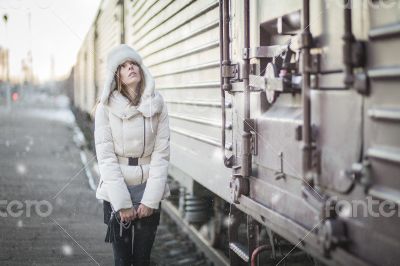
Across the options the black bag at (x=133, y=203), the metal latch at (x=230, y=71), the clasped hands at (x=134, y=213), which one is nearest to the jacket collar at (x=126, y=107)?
the black bag at (x=133, y=203)

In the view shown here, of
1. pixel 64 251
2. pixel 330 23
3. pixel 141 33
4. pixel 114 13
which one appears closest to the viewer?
pixel 330 23

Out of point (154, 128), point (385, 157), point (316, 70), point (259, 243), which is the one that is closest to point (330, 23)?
point (316, 70)

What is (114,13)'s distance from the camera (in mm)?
11328

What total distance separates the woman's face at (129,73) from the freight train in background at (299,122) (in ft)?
2.28

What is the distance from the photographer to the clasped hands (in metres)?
3.15

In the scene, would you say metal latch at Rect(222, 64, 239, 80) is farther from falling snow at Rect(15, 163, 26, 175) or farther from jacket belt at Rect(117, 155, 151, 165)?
falling snow at Rect(15, 163, 26, 175)

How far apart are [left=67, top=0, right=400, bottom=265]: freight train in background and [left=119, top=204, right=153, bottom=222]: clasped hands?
2.19ft

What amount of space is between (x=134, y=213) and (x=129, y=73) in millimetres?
829

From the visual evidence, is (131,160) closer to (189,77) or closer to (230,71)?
(230,71)

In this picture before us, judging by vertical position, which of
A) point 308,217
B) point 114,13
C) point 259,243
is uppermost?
point 114,13

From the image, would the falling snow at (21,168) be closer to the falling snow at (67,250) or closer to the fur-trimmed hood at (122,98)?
the falling snow at (67,250)

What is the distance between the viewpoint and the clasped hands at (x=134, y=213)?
3150 mm

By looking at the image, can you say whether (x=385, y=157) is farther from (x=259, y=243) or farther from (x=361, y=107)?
(x=259, y=243)

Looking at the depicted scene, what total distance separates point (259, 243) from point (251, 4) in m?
1.57
